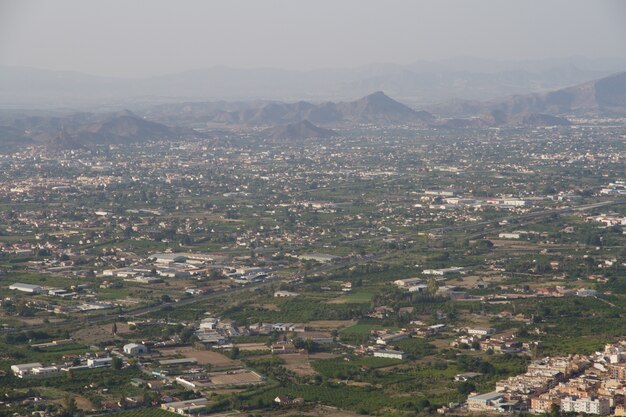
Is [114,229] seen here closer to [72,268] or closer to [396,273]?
[72,268]

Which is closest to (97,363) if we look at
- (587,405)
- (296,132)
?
(587,405)

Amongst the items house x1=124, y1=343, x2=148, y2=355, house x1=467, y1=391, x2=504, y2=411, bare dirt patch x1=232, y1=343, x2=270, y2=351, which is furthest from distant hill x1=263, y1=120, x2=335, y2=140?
house x1=467, y1=391, x2=504, y2=411

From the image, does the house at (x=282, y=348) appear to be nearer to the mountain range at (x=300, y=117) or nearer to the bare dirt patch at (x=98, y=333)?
the bare dirt patch at (x=98, y=333)

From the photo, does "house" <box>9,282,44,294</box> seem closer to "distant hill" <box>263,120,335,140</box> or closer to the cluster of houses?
the cluster of houses

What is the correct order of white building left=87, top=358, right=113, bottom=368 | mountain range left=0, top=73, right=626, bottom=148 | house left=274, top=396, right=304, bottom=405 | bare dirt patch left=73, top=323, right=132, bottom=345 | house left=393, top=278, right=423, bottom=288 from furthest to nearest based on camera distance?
1. mountain range left=0, top=73, right=626, bottom=148
2. house left=393, top=278, right=423, bottom=288
3. bare dirt patch left=73, top=323, right=132, bottom=345
4. white building left=87, top=358, right=113, bottom=368
5. house left=274, top=396, right=304, bottom=405

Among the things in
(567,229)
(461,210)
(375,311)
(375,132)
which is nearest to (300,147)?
(375,132)

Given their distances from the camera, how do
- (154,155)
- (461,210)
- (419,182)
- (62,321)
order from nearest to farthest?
1. (62,321)
2. (461,210)
3. (419,182)
4. (154,155)

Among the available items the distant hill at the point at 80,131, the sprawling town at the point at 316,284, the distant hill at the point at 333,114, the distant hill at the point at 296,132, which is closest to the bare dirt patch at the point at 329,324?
the sprawling town at the point at 316,284
